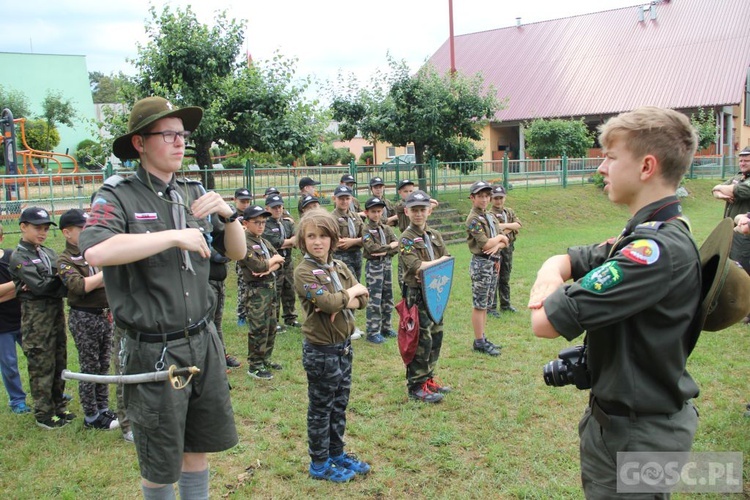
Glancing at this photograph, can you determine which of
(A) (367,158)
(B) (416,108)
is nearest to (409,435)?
(B) (416,108)

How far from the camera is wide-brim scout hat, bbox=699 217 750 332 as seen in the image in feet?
6.86

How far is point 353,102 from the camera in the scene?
18.0 meters

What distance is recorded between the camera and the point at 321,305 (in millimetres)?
4199

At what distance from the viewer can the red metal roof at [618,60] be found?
32.4 metres

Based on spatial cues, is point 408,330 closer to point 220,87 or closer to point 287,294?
point 287,294

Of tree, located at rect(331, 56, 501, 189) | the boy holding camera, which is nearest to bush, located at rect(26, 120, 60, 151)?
tree, located at rect(331, 56, 501, 189)

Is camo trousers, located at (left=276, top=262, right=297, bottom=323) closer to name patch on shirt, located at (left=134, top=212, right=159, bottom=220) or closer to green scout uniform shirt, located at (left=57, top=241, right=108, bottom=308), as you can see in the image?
green scout uniform shirt, located at (left=57, top=241, right=108, bottom=308)

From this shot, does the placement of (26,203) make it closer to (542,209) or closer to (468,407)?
(468,407)

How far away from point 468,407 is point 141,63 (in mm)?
9186

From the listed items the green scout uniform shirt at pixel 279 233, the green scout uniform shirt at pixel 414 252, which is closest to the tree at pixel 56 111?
the green scout uniform shirt at pixel 279 233

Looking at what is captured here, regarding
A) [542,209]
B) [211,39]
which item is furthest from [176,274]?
[542,209]

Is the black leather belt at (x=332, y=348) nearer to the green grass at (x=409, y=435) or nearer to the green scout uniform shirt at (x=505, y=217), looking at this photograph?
the green grass at (x=409, y=435)

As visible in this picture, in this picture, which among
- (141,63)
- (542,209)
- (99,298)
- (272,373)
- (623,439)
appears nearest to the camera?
(623,439)

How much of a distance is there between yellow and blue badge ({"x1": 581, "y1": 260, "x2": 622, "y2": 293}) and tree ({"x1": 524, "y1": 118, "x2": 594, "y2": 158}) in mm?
25651
